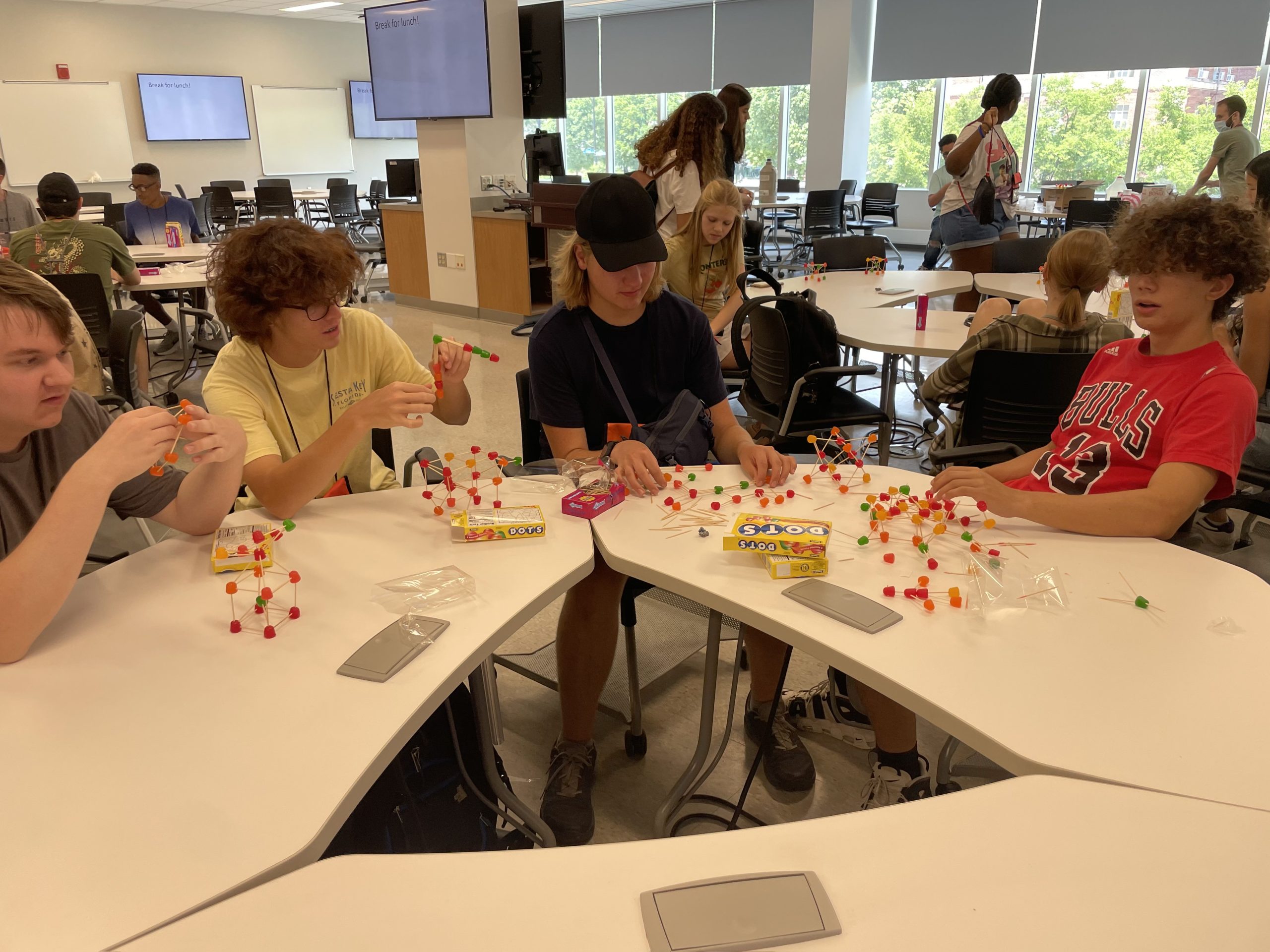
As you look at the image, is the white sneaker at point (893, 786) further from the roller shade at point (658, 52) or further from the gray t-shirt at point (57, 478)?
the roller shade at point (658, 52)

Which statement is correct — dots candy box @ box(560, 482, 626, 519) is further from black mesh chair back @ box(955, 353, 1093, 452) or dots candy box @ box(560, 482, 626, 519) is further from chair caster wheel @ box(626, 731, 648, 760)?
black mesh chair back @ box(955, 353, 1093, 452)

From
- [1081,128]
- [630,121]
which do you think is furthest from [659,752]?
[630,121]

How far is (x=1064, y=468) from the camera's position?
6.07ft

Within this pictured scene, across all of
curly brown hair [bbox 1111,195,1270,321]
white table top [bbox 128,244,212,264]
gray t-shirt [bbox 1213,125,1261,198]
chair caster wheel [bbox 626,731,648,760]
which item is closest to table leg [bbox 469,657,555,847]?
chair caster wheel [bbox 626,731,648,760]

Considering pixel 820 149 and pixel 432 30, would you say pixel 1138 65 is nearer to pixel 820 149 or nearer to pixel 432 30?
pixel 820 149

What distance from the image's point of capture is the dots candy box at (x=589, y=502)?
172 cm

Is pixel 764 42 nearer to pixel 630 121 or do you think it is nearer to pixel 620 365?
pixel 630 121

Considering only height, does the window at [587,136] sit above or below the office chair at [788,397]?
above

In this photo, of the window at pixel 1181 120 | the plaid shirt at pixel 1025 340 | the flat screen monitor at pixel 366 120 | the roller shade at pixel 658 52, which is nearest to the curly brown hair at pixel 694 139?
the plaid shirt at pixel 1025 340

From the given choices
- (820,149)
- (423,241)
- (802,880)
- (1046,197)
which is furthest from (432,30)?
(802,880)

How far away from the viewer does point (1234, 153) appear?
7.43 metres

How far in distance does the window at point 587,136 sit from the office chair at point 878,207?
5.20 m

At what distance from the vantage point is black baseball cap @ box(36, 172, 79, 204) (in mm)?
4648

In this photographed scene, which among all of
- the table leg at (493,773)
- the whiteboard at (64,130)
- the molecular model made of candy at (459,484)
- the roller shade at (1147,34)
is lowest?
the table leg at (493,773)
